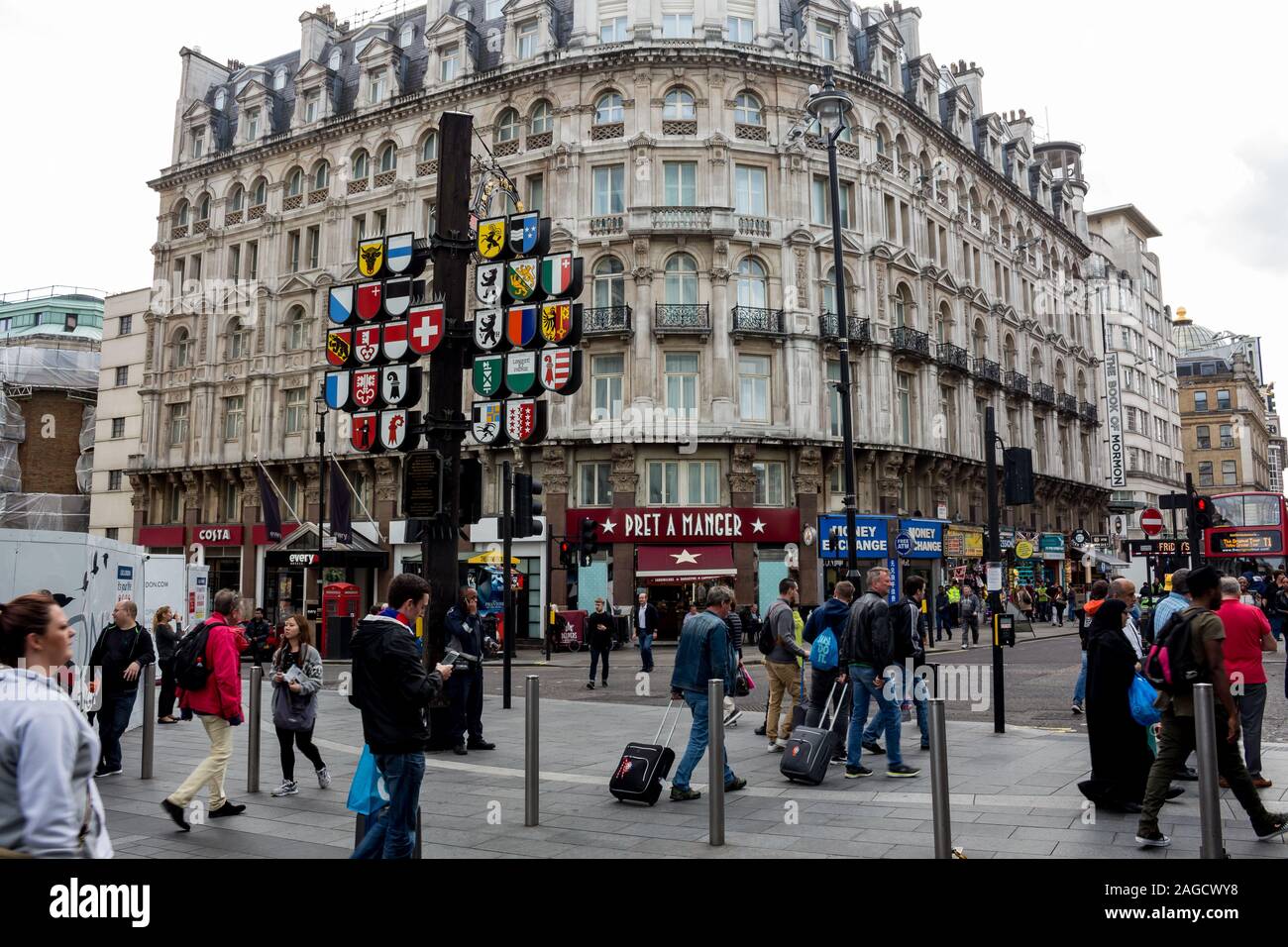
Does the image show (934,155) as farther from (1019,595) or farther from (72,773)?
(72,773)

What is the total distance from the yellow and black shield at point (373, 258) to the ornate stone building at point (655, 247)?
21.9m

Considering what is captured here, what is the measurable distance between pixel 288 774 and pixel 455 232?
5752 mm

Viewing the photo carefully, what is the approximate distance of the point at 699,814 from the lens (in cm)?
779

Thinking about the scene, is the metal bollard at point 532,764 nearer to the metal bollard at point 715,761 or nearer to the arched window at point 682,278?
the metal bollard at point 715,761

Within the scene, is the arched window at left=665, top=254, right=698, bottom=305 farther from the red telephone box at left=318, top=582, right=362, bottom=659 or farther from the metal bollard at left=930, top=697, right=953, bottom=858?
the metal bollard at left=930, top=697, right=953, bottom=858

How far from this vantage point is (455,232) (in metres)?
10.8

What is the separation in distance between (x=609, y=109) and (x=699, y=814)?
1262 inches

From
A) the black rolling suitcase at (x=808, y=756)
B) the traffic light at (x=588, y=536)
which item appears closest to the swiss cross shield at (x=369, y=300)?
the black rolling suitcase at (x=808, y=756)

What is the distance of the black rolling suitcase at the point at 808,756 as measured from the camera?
884cm

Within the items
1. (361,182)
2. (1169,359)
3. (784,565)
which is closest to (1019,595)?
(784,565)

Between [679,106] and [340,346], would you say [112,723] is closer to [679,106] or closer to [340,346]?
[340,346]

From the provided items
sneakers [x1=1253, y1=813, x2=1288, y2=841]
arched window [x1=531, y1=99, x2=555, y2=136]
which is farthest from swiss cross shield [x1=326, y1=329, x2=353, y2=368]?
arched window [x1=531, y1=99, x2=555, y2=136]

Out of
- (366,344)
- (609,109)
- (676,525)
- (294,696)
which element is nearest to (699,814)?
(294,696)

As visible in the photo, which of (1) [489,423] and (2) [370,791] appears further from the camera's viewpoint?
(1) [489,423]
